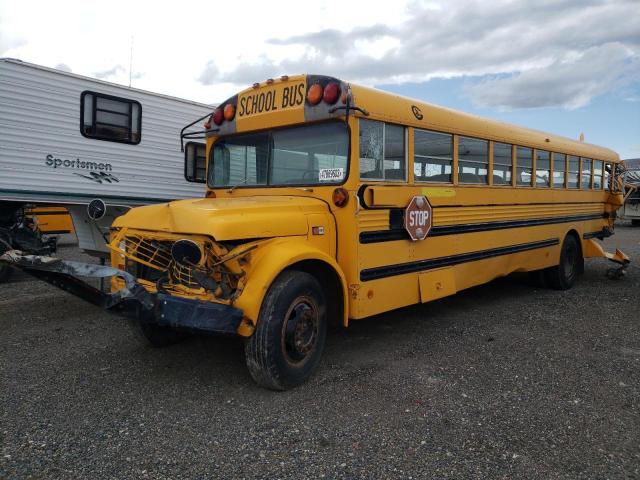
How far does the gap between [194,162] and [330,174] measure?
4.66 metres

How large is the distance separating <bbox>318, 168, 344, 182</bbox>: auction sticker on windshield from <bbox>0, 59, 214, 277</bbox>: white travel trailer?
402 cm

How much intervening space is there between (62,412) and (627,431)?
12.0 feet

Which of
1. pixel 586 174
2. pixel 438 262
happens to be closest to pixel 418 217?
pixel 438 262

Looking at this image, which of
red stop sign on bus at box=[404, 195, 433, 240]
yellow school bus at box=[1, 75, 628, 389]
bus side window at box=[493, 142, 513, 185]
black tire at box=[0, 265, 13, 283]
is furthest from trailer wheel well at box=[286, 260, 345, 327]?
black tire at box=[0, 265, 13, 283]

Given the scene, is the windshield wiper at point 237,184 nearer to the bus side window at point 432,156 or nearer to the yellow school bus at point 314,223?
the yellow school bus at point 314,223

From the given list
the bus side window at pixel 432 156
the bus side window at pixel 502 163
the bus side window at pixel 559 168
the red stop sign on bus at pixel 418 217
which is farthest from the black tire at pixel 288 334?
the bus side window at pixel 559 168

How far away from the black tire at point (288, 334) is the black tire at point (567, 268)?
500cm

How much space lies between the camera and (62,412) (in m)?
3.31

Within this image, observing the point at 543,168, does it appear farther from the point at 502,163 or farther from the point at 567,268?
the point at 567,268

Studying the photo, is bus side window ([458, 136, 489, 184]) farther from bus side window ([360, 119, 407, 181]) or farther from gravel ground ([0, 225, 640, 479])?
gravel ground ([0, 225, 640, 479])

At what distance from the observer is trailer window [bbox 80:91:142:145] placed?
7031 millimetres

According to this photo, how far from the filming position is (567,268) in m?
7.75

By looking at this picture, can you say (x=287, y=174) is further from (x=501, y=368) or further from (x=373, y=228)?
(x=501, y=368)

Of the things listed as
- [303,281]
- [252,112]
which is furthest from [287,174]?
[303,281]
